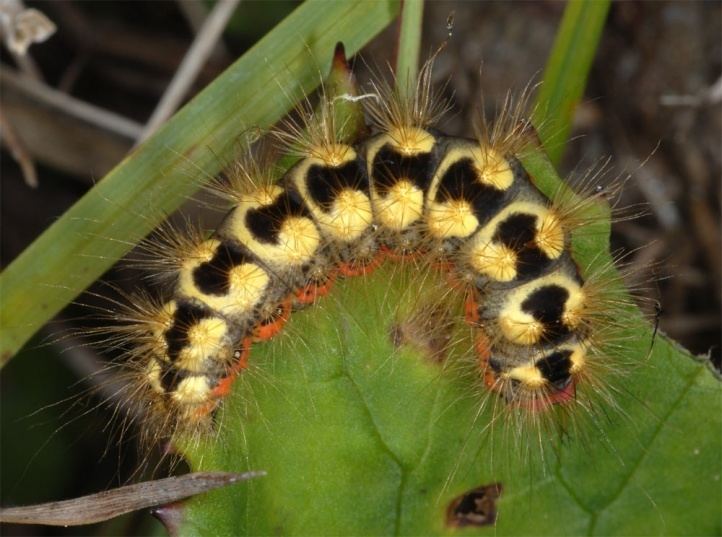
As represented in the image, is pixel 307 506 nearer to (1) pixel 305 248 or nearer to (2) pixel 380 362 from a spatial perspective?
(2) pixel 380 362

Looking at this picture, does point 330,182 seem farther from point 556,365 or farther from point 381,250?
point 556,365

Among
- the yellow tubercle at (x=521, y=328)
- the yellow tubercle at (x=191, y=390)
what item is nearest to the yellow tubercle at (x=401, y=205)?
the yellow tubercle at (x=521, y=328)

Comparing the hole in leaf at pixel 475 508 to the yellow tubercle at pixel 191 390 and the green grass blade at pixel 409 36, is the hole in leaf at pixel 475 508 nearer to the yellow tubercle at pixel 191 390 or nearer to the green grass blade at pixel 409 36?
the yellow tubercle at pixel 191 390

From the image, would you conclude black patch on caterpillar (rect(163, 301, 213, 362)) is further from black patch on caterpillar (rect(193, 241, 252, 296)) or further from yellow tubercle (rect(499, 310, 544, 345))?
yellow tubercle (rect(499, 310, 544, 345))

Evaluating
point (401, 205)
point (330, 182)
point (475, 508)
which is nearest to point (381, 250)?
point (401, 205)

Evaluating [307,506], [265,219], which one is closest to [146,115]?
[265,219]

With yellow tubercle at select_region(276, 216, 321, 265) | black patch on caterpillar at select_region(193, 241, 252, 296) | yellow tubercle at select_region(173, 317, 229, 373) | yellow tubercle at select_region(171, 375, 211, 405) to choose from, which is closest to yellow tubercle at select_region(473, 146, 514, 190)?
yellow tubercle at select_region(276, 216, 321, 265)
